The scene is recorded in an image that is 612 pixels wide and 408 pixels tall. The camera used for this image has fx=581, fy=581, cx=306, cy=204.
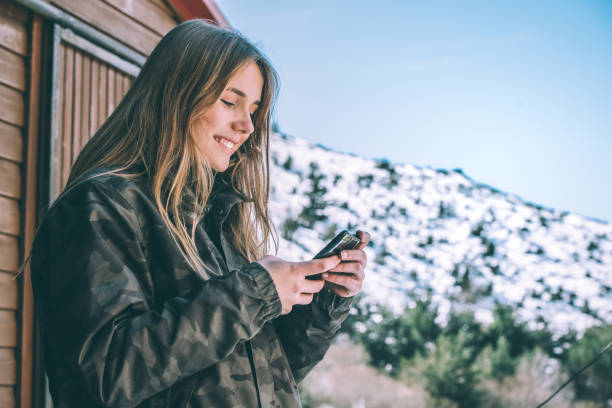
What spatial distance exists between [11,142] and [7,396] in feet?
3.81

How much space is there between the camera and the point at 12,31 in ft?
9.06

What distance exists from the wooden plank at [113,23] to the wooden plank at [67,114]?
0.22 m

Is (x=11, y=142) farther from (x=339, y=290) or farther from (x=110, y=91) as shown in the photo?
(x=339, y=290)

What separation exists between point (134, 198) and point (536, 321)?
542 inches

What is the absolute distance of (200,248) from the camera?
1.46m

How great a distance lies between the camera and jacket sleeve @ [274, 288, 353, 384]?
1.66m

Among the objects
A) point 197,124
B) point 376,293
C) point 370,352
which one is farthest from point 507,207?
point 197,124

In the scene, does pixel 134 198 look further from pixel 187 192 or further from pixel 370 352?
pixel 370 352

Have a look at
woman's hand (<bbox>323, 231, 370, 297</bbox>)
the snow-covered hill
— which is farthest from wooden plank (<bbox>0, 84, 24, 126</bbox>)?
the snow-covered hill

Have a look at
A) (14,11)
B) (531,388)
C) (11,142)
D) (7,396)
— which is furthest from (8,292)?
(531,388)

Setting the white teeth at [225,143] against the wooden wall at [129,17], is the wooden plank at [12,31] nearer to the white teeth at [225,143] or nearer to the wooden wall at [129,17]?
the wooden wall at [129,17]

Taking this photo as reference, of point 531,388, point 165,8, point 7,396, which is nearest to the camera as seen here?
point 7,396

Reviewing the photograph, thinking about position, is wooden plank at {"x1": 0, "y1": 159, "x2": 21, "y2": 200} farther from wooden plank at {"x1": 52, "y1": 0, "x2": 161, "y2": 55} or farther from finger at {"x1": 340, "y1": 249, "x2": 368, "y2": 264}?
finger at {"x1": 340, "y1": 249, "x2": 368, "y2": 264}

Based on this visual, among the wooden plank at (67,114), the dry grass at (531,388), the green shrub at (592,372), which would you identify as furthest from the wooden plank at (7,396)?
the green shrub at (592,372)
